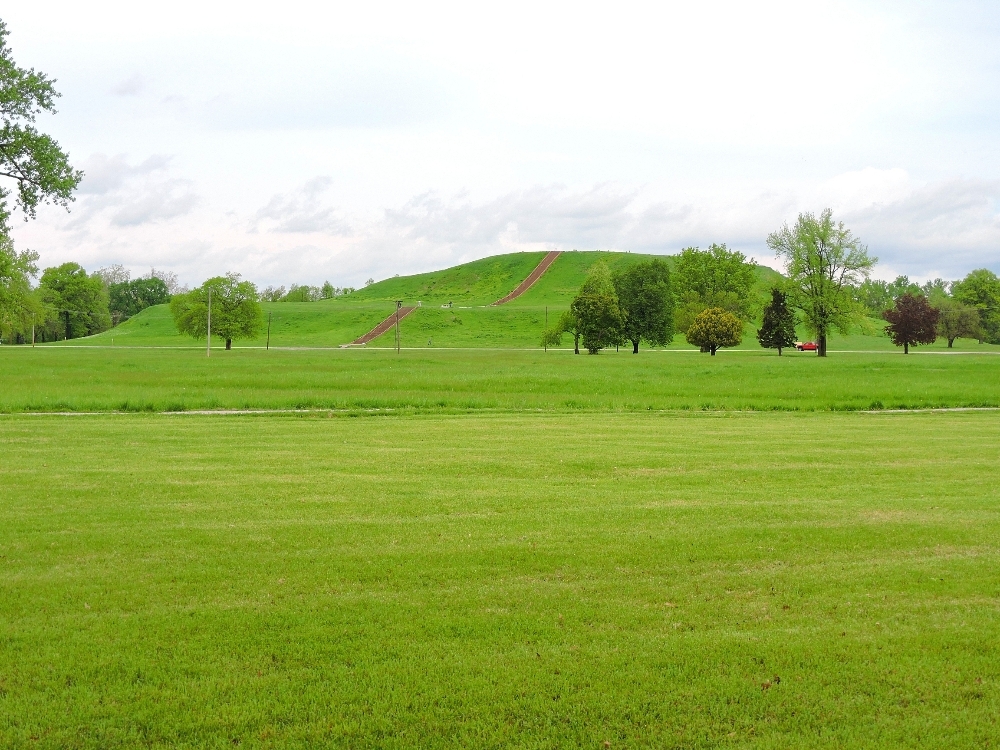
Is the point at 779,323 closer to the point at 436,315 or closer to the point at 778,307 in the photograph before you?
the point at 778,307

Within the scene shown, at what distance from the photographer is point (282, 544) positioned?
9.05m

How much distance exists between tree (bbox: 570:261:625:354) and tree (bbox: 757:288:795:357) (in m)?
16.8

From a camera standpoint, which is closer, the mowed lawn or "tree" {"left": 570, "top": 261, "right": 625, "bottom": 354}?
the mowed lawn

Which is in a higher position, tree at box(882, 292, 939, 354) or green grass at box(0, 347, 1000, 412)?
tree at box(882, 292, 939, 354)

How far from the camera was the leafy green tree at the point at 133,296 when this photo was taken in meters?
194

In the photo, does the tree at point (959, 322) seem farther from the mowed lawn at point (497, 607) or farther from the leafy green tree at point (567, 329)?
the mowed lawn at point (497, 607)

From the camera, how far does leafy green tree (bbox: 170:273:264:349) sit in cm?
9988

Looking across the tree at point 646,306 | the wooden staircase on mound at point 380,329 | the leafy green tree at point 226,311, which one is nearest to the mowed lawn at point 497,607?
the tree at point 646,306

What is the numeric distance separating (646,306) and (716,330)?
7.42 m

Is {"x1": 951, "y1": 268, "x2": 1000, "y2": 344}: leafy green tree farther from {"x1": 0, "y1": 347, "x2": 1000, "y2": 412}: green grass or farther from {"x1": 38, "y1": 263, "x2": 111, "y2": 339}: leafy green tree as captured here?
{"x1": 38, "y1": 263, "x2": 111, "y2": 339}: leafy green tree

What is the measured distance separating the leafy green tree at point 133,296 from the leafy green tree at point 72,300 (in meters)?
27.9

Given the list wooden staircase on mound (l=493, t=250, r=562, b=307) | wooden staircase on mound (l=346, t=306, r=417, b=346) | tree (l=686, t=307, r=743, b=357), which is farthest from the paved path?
tree (l=686, t=307, r=743, b=357)

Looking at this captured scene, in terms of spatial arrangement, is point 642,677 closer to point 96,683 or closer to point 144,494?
point 96,683

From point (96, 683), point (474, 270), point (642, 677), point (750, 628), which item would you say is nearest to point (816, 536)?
point (750, 628)
